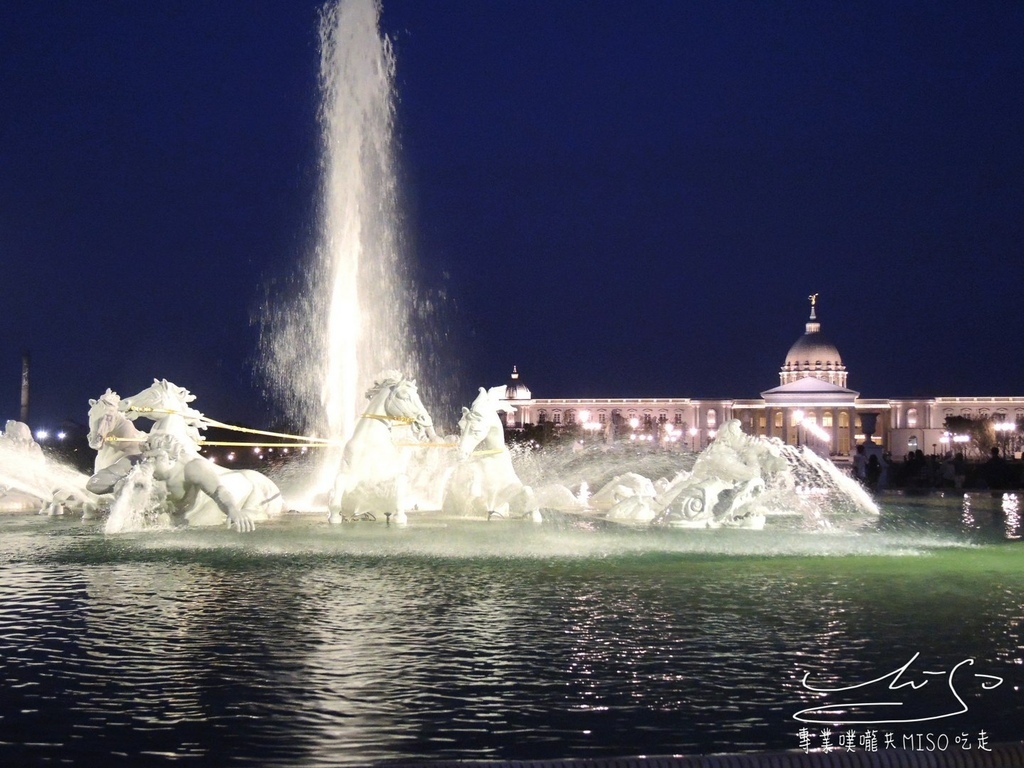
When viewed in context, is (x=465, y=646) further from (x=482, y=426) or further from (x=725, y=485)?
(x=725, y=485)

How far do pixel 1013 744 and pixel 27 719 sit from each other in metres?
5.06

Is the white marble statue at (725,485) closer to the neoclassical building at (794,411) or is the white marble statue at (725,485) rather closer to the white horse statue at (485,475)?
the white horse statue at (485,475)

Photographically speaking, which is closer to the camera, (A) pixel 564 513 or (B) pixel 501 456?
(B) pixel 501 456

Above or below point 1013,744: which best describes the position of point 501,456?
above

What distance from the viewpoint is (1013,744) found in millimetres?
5770

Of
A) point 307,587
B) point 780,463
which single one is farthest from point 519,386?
point 307,587

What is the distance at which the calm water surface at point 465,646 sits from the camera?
639cm

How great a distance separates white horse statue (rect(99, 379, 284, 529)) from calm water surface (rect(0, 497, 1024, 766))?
75.4 inches

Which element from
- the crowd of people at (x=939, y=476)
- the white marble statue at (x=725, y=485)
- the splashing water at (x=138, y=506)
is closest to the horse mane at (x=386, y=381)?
the splashing water at (x=138, y=506)

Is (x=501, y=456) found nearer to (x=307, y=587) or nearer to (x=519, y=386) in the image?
(x=307, y=587)

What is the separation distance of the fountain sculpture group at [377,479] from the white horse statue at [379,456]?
20 mm

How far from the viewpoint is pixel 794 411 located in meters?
152
